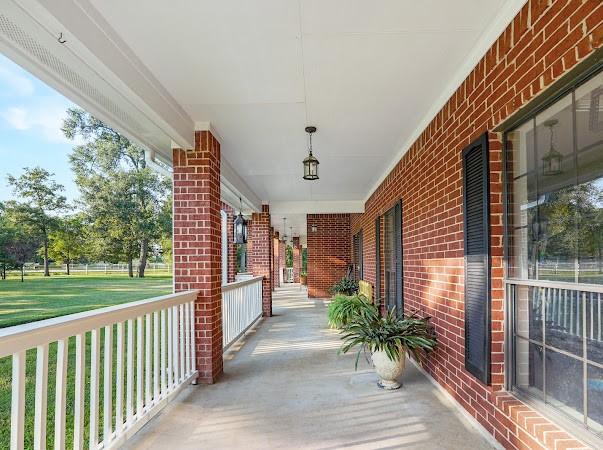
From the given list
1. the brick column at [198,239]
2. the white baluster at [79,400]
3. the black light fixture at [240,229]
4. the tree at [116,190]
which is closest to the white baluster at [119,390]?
the white baluster at [79,400]

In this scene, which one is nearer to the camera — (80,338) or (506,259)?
(80,338)

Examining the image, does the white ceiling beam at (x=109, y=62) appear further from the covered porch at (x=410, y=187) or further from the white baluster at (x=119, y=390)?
the white baluster at (x=119, y=390)

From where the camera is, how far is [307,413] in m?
3.11

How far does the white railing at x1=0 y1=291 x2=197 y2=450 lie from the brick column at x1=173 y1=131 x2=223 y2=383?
125 millimetres

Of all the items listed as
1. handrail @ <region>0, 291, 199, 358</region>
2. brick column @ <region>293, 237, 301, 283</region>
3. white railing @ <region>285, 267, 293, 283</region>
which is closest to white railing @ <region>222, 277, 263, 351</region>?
handrail @ <region>0, 291, 199, 358</region>

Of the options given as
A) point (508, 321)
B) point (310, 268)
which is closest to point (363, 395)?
point (508, 321)

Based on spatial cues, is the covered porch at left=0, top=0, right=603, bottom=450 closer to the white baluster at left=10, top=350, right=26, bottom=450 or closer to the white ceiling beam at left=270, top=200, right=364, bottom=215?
the white baluster at left=10, top=350, right=26, bottom=450

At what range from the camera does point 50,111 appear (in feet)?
12.5

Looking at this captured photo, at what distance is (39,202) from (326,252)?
9728mm

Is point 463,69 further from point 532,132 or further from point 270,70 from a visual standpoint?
point 270,70

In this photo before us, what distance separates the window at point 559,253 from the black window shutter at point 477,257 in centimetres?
14

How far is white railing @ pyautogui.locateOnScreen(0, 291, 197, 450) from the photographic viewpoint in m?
1.70

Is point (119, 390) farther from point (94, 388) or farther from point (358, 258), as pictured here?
point (358, 258)

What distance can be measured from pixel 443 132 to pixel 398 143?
55.8 inches
